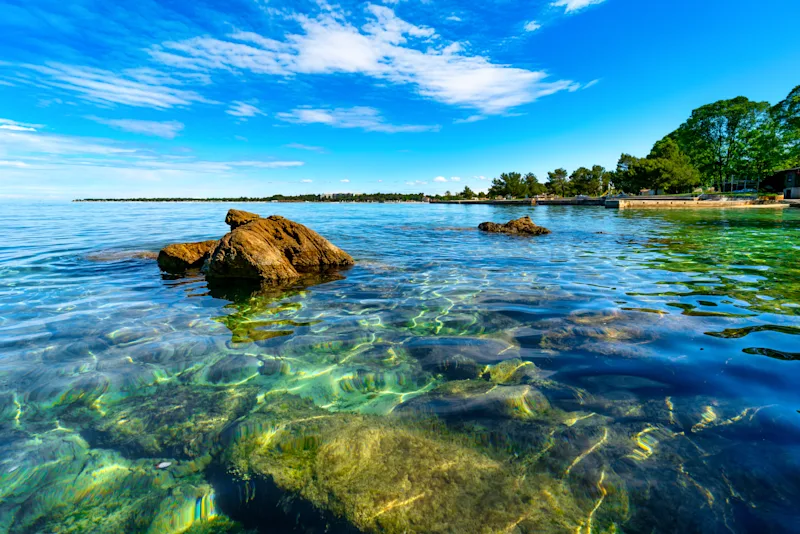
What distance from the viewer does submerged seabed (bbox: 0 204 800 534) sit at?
2.66 m

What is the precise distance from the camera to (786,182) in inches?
2596

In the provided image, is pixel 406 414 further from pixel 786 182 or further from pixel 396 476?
pixel 786 182

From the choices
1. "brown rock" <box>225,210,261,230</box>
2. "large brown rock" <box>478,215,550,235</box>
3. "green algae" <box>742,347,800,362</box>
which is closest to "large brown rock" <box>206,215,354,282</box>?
"brown rock" <box>225,210,261,230</box>

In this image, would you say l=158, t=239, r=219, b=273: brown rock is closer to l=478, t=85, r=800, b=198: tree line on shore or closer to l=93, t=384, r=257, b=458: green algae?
l=93, t=384, r=257, b=458: green algae

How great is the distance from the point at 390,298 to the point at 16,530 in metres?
6.54

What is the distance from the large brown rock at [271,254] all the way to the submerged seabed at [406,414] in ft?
8.24

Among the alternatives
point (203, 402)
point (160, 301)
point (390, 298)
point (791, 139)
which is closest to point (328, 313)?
point (390, 298)

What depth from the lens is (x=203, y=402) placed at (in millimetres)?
4125

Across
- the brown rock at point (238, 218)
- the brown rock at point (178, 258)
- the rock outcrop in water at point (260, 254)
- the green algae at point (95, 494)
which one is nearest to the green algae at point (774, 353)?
the green algae at point (95, 494)

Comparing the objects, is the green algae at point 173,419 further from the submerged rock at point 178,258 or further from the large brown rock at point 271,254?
the submerged rock at point 178,258

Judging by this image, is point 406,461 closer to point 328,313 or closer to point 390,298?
point 328,313

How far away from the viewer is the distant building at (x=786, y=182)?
59.2m

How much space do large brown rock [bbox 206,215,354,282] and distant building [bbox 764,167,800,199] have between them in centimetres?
8094

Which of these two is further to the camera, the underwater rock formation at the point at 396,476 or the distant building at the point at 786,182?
the distant building at the point at 786,182
